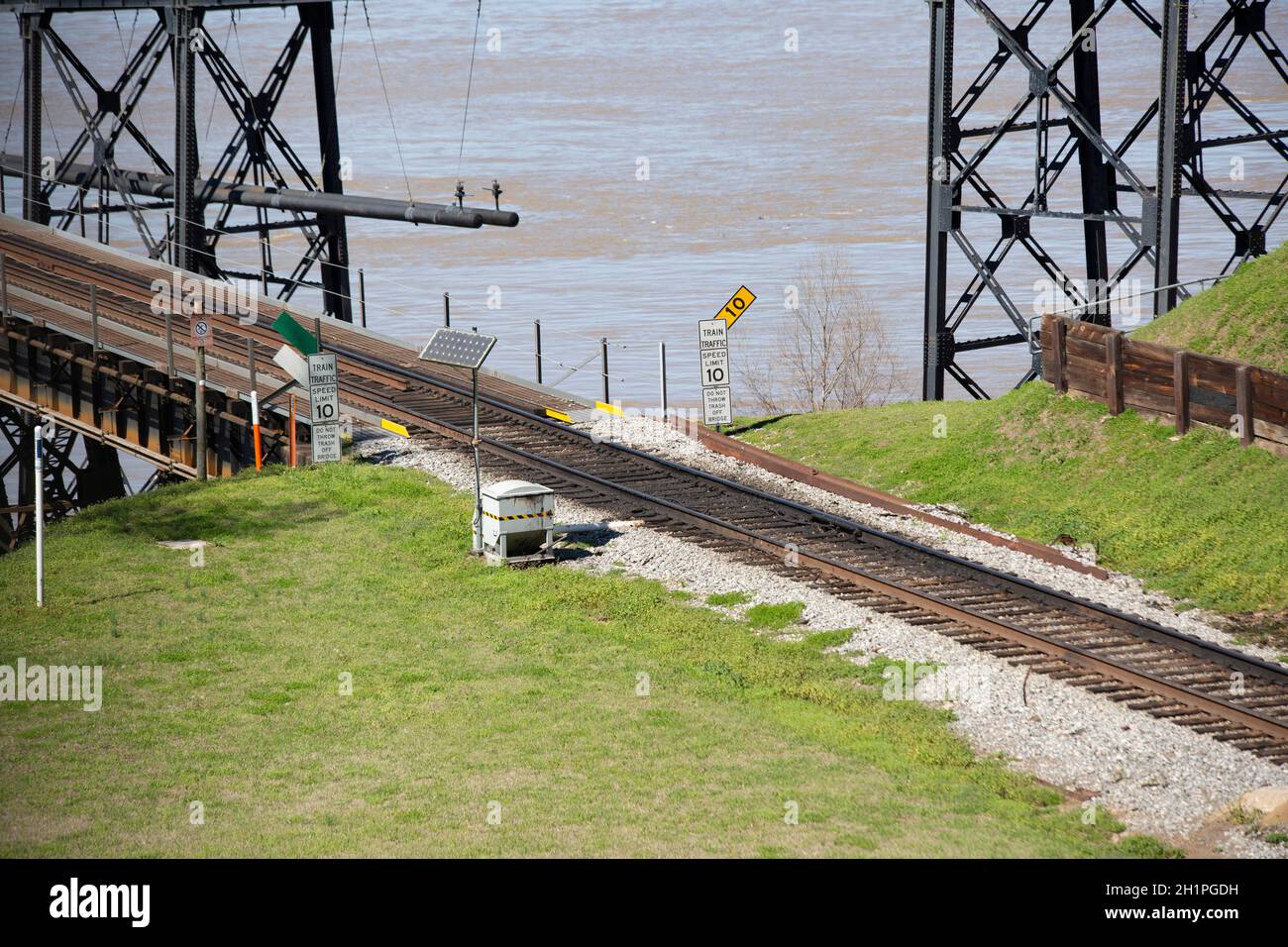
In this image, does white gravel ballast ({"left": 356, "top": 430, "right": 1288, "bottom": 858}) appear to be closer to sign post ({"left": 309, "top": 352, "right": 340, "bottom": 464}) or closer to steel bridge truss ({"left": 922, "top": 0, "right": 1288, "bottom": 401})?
sign post ({"left": 309, "top": 352, "right": 340, "bottom": 464})

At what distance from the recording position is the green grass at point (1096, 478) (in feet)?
60.7

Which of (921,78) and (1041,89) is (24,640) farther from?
(921,78)

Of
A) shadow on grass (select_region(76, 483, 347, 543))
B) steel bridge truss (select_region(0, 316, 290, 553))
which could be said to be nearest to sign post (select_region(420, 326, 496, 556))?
shadow on grass (select_region(76, 483, 347, 543))

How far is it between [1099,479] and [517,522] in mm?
7935

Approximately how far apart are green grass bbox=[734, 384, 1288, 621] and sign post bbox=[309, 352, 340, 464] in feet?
23.0

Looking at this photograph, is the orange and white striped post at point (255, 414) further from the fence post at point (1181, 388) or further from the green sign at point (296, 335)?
the fence post at point (1181, 388)

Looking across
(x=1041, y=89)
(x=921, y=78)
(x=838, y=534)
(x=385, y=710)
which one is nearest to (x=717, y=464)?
(x=838, y=534)

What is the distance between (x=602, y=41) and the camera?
12056cm

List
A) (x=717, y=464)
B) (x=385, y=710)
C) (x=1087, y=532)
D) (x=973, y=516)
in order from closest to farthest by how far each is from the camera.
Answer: (x=385, y=710) → (x=1087, y=532) → (x=973, y=516) → (x=717, y=464)

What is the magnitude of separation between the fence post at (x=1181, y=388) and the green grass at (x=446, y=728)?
7495 mm

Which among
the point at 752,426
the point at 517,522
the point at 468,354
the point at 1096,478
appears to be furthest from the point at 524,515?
the point at 752,426

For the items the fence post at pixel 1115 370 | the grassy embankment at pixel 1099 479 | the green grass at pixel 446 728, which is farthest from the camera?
Result: the fence post at pixel 1115 370

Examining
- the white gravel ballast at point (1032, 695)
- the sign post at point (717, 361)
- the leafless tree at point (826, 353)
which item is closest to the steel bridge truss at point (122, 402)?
the sign post at point (717, 361)
